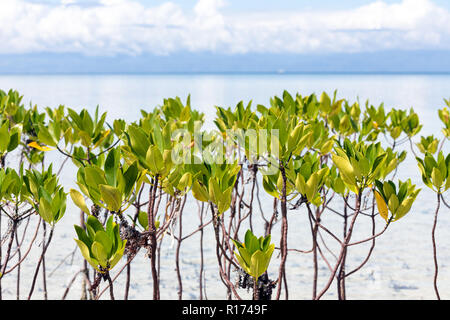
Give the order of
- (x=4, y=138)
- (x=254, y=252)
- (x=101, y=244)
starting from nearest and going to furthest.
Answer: (x=101, y=244), (x=254, y=252), (x=4, y=138)

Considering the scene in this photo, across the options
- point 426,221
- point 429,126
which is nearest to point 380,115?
point 426,221

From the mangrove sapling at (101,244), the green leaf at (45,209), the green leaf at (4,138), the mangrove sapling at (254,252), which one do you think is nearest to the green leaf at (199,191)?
the mangrove sapling at (254,252)

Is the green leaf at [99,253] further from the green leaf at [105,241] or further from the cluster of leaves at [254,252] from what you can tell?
the cluster of leaves at [254,252]

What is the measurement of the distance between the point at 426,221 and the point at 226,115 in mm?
3376

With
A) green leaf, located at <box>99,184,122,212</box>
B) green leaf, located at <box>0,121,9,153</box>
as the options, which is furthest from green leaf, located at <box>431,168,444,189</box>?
green leaf, located at <box>0,121,9,153</box>

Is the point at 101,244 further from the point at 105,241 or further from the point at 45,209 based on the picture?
the point at 45,209

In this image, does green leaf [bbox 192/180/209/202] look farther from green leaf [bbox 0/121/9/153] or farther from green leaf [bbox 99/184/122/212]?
green leaf [bbox 0/121/9/153]

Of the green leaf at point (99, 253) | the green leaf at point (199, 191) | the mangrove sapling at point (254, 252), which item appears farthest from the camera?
the green leaf at point (199, 191)

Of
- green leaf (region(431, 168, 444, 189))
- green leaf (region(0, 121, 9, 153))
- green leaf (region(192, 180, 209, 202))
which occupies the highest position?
green leaf (region(0, 121, 9, 153))

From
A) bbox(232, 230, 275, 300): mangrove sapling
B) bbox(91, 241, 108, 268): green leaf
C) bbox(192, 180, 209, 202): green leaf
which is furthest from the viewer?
bbox(192, 180, 209, 202): green leaf

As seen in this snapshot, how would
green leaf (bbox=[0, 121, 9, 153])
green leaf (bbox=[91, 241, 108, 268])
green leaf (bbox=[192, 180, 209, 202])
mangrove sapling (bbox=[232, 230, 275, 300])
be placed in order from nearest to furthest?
green leaf (bbox=[91, 241, 108, 268])
mangrove sapling (bbox=[232, 230, 275, 300])
green leaf (bbox=[192, 180, 209, 202])
green leaf (bbox=[0, 121, 9, 153])

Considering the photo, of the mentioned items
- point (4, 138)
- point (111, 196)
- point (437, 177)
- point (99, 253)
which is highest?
point (4, 138)

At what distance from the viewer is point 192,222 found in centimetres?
480

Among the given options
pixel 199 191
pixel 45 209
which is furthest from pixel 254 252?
pixel 45 209
